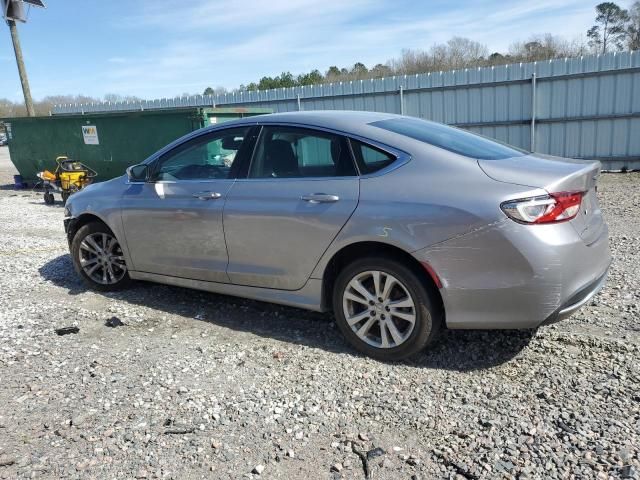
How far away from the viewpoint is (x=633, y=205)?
8.84 meters

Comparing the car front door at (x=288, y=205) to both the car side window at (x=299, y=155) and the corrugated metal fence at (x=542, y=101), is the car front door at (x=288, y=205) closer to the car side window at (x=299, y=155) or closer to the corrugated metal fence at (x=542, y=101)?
the car side window at (x=299, y=155)

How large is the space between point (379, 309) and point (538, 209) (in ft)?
3.89

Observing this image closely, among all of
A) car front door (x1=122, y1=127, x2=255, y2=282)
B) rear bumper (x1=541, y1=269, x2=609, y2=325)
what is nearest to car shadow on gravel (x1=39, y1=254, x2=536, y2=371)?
car front door (x1=122, y1=127, x2=255, y2=282)

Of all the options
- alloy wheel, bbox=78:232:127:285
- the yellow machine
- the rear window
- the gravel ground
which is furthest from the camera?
the yellow machine

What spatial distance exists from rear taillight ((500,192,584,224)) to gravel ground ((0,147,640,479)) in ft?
3.30

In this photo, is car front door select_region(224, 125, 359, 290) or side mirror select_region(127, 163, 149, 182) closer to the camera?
car front door select_region(224, 125, 359, 290)

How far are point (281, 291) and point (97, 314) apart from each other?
1.85m

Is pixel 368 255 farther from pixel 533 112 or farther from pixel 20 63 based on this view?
pixel 20 63

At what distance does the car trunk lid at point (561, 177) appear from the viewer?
3.22 metres

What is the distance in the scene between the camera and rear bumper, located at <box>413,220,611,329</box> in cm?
313

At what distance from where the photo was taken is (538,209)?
3.13m

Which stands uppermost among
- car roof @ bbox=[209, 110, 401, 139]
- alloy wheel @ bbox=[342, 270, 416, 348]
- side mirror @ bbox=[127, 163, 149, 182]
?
car roof @ bbox=[209, 110, 401, 139]

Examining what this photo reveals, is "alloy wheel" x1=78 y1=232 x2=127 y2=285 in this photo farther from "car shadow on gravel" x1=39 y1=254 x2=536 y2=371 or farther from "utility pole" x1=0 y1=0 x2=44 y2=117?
"utility pole" x1=0 y1=0 x2=44 y2=117

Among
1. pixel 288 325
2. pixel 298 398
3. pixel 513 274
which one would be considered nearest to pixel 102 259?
pixel 288 325
